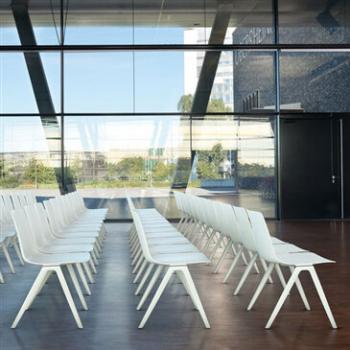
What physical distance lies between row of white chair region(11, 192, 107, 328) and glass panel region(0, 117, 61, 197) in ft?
17.0

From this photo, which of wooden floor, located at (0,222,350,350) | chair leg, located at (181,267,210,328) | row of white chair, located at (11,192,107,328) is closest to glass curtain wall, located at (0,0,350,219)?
row of white chair, located at (11,192,107,328)

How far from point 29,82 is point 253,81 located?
5.20 meters

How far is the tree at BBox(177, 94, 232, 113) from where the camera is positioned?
44.5 feet

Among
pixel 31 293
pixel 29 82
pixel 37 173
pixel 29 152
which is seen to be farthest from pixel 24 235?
pixel 29 82

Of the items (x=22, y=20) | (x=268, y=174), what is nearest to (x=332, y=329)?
(x=268, y=174)

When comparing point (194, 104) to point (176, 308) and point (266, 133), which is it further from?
point (176, 308)

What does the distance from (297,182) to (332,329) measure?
378 inches

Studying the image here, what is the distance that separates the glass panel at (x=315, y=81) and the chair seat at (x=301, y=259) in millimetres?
9143

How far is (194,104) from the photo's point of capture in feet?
44.6

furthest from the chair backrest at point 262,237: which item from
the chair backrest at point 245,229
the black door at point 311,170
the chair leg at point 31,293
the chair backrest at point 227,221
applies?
the black door at point 311,170

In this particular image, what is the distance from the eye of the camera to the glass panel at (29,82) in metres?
13.4

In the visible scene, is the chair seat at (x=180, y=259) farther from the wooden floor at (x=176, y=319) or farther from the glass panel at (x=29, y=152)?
the glass panel at (x=29, y=152)

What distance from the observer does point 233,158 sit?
13.6 m

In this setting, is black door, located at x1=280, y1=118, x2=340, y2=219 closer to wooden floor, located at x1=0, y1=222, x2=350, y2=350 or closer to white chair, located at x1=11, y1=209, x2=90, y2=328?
wooden floor, located at x1=0, y1=222, x2=350, y2=350
